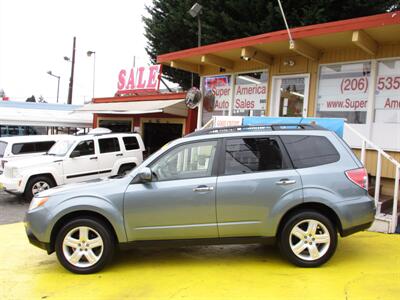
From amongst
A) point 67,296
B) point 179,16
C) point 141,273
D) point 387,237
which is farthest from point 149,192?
point 179,16

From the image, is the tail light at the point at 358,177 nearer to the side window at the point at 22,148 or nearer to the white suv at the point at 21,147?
the white suv at the point at 21,147

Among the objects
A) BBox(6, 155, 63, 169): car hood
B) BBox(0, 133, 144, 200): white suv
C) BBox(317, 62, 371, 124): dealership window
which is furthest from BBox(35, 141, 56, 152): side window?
BBox(317, 62, 371, 124): dealership window

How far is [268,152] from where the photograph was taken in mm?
4855

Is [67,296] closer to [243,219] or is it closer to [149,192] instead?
[149,192]

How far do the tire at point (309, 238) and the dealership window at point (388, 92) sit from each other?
163 inches

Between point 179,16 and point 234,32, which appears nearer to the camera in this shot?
point 234,32

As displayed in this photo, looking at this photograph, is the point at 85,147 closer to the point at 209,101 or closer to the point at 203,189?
the point at 209,101

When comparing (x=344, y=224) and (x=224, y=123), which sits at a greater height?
(x=224, y=123)

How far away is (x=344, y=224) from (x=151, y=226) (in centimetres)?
231

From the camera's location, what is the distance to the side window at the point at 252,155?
4.79 metres

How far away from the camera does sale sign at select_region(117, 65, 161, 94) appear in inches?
571

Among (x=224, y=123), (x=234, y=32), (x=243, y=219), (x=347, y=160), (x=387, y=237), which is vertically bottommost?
(x=387, y=237)

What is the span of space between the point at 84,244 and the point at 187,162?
1.60m

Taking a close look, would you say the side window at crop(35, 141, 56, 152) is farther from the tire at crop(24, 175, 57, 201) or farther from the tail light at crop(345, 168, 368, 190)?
the tail light at crop(345, 168, 368, 190)
